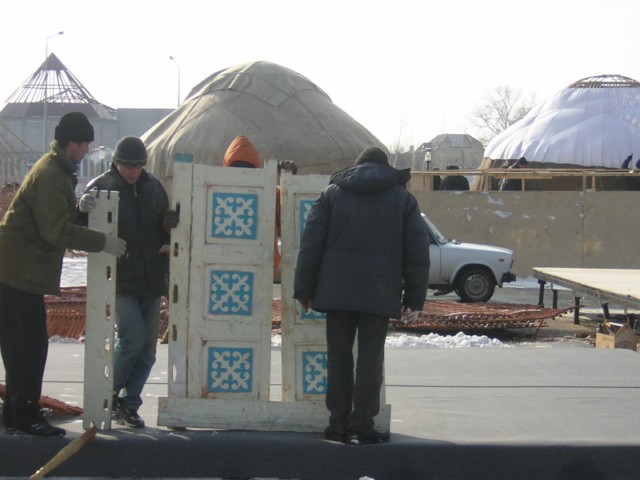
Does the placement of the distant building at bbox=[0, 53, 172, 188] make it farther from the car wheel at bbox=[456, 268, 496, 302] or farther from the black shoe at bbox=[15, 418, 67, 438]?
the black shoe at bbox=[15, 418, 67, 438]

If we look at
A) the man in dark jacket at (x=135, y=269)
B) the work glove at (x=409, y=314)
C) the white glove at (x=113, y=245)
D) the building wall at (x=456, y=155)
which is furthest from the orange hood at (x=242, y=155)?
the building wall at (x=456, y=155)

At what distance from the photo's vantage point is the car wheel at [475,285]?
1579 centimetres

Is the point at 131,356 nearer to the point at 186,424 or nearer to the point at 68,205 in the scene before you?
the point at 186,424

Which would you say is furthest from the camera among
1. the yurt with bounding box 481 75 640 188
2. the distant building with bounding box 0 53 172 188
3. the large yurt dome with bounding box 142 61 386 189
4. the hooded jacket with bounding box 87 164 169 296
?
the distant building with bounding box 0 53 172 188

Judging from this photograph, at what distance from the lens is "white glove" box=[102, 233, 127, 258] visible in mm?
4977

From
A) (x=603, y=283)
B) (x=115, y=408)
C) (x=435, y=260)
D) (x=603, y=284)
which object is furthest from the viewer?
(x=435, y=260)

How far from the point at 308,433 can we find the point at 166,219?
134 centimetres

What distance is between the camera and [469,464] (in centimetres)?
506

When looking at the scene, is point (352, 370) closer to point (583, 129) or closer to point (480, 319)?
point (480, 319)

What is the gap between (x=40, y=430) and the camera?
5.07m

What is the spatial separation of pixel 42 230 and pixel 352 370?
66.3 inches

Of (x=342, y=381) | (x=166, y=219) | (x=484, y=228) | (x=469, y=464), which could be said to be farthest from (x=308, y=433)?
(x=484, y=228)

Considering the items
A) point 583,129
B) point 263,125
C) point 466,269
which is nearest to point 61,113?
Result: point 583,129

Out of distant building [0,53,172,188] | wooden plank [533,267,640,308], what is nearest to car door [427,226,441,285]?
wooden plank [533,267,640,308]
